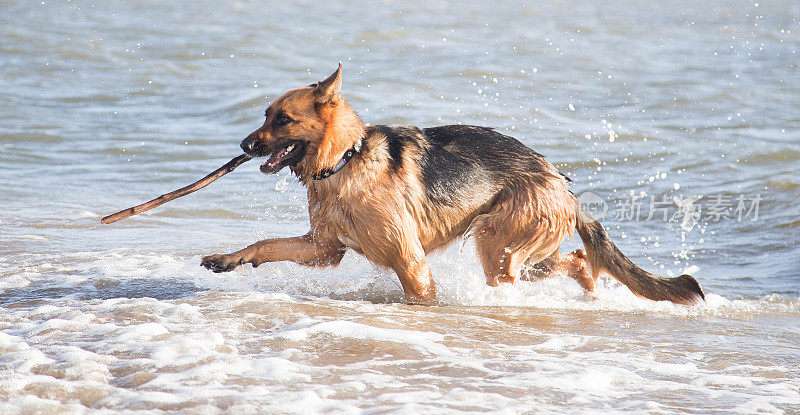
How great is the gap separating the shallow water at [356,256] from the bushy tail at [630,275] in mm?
182

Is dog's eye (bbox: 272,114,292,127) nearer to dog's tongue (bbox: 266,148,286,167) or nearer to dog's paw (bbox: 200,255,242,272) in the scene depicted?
dog's tongue (bbox: 266,148,286,167)

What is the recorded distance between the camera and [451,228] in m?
5.43

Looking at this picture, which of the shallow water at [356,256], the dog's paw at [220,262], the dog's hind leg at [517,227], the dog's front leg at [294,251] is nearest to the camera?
the shallow water at [356,256]

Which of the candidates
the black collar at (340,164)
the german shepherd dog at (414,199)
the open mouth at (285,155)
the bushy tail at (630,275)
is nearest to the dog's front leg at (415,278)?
the german shepherd dog at (414,199)

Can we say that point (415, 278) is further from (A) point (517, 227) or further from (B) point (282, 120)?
(B) point (282, 120)

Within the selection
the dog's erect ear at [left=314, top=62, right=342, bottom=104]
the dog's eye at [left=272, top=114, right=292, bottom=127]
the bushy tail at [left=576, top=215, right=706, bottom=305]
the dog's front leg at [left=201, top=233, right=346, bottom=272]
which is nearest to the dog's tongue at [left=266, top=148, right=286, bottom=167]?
the dog's eye at [left=272, top=114, right=292, bottom=127]

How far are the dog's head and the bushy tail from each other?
5.90 feet

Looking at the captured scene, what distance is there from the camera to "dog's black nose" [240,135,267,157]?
4.81 m

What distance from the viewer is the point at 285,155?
16.1ft

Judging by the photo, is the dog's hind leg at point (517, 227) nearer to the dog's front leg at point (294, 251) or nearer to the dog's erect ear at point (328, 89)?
the dog's front leg at point (294, 251)

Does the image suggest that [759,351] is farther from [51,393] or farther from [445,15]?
[445,15]

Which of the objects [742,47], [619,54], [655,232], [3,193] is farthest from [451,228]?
[742,47]

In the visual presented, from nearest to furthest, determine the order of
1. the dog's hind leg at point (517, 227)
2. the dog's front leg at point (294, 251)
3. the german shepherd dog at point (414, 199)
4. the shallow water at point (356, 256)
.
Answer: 1. the shallow water at point (356, 256)
2. the german shepherd dog at point (414, 199)
3. the dog's front leg at point (294, 251)
4. the dog's hind leg at point (517, 227)

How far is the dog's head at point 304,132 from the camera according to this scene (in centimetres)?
485
